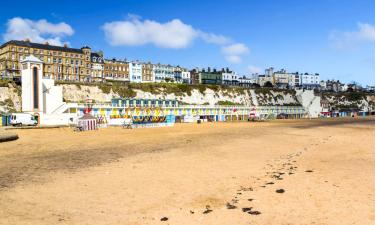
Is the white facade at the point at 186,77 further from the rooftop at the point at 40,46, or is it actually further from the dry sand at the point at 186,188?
the dry sand at the point at 186,188

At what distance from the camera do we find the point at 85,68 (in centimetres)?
11856

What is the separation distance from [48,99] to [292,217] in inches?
2665

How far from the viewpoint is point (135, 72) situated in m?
143

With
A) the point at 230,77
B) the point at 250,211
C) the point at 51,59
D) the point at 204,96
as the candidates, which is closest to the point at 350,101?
the point at 230,77

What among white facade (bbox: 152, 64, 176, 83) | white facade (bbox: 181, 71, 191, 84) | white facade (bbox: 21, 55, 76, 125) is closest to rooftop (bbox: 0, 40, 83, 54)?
white facade (bbox: 21, 55, 76, 125)

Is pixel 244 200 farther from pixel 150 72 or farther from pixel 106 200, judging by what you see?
pixel 150 72

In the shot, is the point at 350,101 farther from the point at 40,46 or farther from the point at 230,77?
the point at 40,46

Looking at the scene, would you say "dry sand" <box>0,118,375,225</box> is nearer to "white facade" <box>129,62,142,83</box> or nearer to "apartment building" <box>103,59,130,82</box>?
"apartment building" <box>103,59,130,82</box>

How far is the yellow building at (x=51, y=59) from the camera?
100 meters

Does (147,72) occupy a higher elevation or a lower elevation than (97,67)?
higher

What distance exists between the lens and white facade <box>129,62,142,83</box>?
Result: 14138cm

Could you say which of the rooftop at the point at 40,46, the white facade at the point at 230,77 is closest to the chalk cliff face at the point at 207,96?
the rooftop at the point at 40,46

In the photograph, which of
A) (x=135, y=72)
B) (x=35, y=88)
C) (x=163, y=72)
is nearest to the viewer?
(x=35, y=88)

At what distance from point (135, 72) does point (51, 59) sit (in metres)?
41.9
